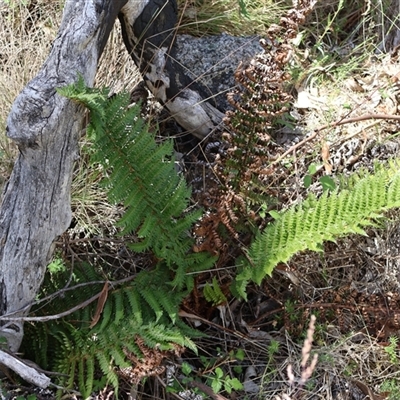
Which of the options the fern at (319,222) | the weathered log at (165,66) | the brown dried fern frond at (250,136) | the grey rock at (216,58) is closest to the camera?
the fern at (319,222)

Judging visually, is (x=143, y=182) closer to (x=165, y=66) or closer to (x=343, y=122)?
(x=165, y=66)

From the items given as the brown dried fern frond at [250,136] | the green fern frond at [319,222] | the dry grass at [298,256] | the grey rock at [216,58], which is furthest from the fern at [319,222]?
the grey rock at [216,58]

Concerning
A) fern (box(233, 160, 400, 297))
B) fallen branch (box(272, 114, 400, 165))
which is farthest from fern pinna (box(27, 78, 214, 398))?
fallen branch (box(272, 114, 400, 165))

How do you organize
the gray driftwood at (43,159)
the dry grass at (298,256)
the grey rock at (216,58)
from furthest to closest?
1. the grey rock at (216,58)
2. the dry grass at (298,256)
3. the gray driftwood at (43,159)

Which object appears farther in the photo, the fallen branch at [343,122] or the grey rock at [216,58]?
the grey rock at [216,58]

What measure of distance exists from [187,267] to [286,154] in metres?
0.82

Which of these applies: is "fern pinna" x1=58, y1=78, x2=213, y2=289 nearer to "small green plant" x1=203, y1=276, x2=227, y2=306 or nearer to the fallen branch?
"small green plant" x1=203, y1=276, x2=227, y2=306

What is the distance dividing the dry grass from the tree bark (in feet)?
2.07

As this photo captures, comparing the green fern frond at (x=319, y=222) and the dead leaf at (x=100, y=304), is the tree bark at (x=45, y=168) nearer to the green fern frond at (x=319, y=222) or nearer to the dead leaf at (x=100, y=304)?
the dead leaf at (x=100, y=304)

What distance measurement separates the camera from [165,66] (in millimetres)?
3314

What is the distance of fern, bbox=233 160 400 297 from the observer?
258 centimetres

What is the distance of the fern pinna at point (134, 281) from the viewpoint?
2617 mm

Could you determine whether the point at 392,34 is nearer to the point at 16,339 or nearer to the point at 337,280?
the point at 337,280

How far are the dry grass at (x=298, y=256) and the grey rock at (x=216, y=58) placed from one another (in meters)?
0.15
